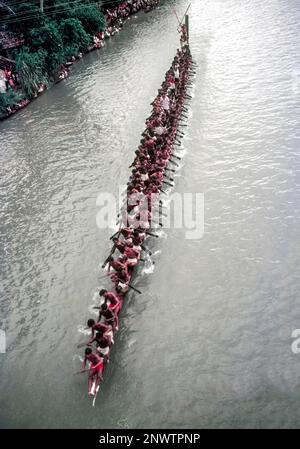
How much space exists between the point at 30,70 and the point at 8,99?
3.43 meters

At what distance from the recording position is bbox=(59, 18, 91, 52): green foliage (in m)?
29.9

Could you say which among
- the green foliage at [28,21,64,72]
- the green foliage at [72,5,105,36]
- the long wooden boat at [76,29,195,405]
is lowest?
the long wooden boat at [76,29,195,405]

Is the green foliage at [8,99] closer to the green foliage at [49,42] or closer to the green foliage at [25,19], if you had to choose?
the green foliage at [49,42]

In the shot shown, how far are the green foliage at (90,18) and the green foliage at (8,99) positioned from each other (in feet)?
37.0

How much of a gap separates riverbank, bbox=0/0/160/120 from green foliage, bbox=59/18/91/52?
38.8 inches

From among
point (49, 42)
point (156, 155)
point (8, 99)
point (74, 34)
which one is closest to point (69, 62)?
point (74, 34)

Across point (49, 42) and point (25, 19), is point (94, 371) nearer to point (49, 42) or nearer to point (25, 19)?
point (49, 42)

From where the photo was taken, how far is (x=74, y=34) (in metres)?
30.6

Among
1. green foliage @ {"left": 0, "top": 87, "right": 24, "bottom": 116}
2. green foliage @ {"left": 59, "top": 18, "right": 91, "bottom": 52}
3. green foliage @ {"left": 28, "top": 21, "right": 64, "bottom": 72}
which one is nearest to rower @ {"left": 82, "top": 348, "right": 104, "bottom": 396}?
green foliage @ {"left": 0, "top": 87, "right": 24, "bottom": 116}

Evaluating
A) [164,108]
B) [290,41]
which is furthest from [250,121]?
[290,41]

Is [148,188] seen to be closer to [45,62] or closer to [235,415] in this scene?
[235,415]

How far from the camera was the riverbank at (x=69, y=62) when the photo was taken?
→ 993 inches

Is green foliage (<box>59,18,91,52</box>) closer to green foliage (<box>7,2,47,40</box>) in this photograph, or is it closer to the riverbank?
the riverbank

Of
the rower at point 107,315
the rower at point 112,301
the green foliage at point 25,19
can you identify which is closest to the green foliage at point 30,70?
the green foliage at point 25,19
